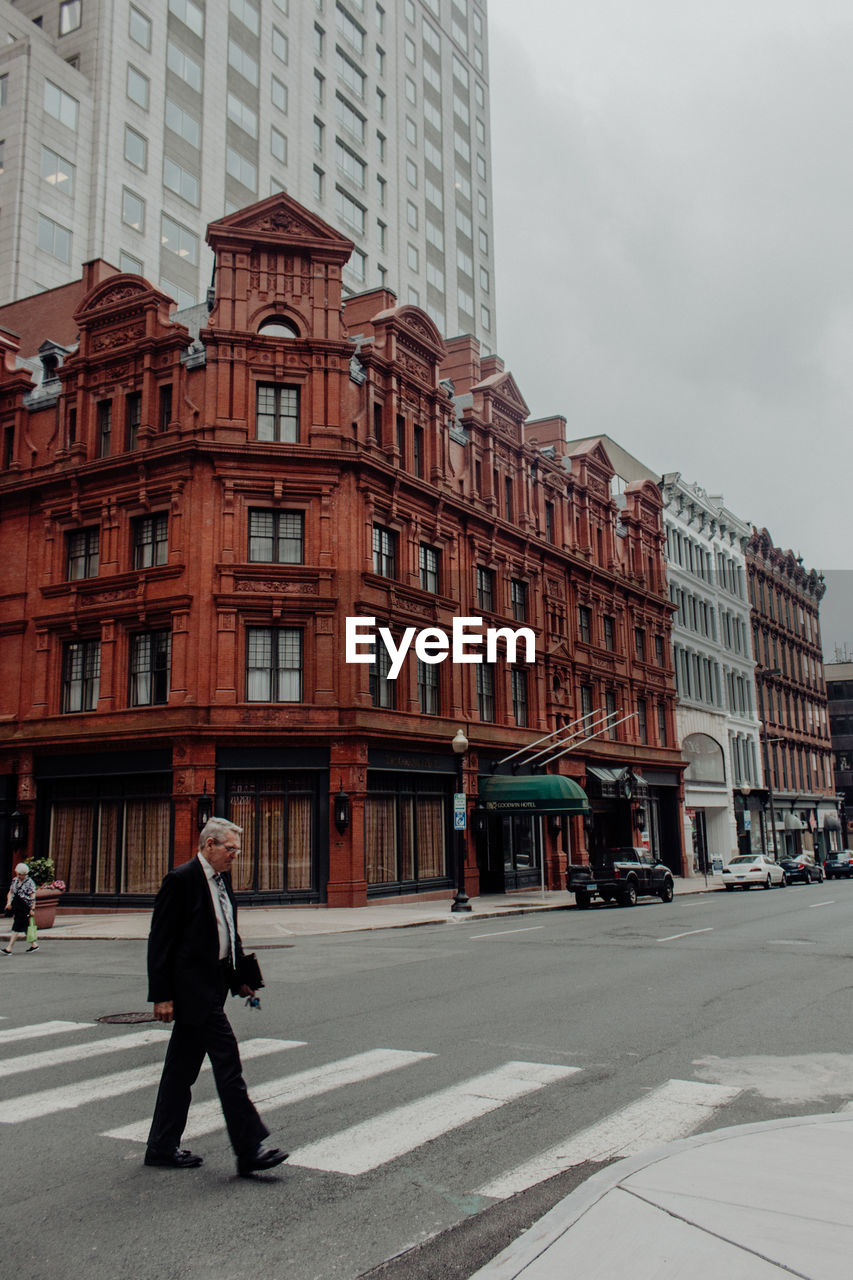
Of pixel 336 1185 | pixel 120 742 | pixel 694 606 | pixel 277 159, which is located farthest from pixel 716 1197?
pixel 277 159

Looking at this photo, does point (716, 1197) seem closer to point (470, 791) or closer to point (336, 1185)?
point (336, 1185)

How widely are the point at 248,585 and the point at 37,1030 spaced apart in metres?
19.1

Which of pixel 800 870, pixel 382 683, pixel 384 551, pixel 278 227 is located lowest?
pixel 800 870

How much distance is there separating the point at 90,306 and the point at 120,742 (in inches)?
559

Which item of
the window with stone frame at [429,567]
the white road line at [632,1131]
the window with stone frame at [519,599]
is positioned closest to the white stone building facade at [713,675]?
the window with stone frame at [519,599]

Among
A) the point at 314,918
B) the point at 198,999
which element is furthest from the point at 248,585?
the point at 198,999

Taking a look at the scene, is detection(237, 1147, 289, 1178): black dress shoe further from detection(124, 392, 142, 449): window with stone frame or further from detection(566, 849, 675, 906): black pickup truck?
detection(124, 392, 142, 449): window with stone frame

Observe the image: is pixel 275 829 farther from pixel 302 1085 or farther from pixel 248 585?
pixel 302 1085

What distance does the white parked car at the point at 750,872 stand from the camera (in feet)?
133

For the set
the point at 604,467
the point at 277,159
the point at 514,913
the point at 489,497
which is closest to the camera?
the point at 514,913

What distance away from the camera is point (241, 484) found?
2875 centimetres

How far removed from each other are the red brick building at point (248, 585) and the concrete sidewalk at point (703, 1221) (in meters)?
22.7

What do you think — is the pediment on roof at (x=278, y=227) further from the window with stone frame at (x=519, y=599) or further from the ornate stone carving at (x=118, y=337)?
the window with stone frame at (x=519, y=599)

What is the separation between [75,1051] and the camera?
8977mm
